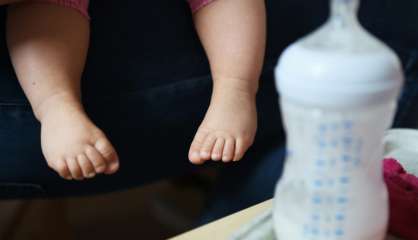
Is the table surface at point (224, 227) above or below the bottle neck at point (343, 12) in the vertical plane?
below

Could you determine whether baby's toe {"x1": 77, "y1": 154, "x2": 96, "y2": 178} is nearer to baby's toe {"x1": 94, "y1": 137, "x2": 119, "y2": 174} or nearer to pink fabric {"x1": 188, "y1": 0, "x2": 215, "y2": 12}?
baby's toe {"x1": 94, "y1": 137, "x2": 119, "y2": 174}

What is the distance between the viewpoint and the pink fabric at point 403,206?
0.47 m

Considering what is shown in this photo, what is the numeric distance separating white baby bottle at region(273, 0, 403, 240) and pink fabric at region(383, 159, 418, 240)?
0.17ft

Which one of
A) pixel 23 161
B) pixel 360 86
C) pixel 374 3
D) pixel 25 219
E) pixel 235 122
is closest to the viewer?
pixel 360 86

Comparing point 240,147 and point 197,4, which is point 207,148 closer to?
point 240,147

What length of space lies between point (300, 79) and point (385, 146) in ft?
0.82

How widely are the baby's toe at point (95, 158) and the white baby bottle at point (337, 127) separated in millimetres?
185

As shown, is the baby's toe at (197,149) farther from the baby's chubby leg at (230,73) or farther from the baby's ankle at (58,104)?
the baby's ankle at (58,104)

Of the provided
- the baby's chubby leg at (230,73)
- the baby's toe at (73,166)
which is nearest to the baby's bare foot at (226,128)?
the baby's chubby leg at (230,73)

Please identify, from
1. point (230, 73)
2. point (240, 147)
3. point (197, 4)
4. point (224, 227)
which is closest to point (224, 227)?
point (224, 227)

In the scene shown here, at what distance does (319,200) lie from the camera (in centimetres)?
40

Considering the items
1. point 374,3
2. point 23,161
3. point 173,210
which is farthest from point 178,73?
Result: point 173,210

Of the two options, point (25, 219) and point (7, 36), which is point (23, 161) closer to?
point (7, 36)

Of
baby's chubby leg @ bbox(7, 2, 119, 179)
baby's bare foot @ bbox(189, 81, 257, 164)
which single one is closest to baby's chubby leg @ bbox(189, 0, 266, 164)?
baby's bare foot @ bbox(189, 81, 257, 164)
